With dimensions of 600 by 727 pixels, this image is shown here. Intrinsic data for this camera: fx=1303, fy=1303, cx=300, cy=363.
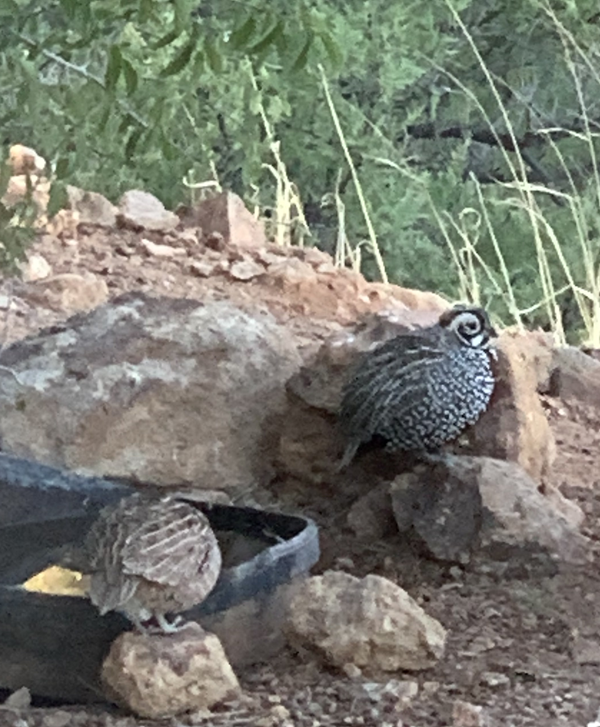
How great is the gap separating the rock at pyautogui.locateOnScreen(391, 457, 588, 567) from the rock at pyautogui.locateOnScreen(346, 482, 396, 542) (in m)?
0.08

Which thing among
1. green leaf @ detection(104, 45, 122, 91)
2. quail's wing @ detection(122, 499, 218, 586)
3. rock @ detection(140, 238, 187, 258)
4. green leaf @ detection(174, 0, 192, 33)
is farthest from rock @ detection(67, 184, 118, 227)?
green leaf @ detection(174, 0, 192, 33)

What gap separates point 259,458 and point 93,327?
47 cm

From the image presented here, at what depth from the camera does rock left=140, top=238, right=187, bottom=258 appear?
434 cm

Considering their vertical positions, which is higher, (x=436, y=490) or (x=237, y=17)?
(x=237, y=17)

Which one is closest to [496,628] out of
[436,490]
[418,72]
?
[436,490]

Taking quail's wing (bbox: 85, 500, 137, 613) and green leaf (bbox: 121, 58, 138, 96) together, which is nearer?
green leaf (bbox: 121, 58, 138, 96)

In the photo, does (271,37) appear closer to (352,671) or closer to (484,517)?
(352,671)

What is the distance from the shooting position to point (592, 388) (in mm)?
3504

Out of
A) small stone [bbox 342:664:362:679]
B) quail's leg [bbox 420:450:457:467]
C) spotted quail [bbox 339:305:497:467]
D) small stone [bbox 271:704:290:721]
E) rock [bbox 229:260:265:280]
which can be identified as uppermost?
spotted quail [bbox 339:305:497:467]

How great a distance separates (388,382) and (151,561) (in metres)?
0.82

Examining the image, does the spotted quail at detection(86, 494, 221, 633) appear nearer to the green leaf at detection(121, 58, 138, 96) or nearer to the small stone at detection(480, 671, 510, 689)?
the small stone at detection(480, 671, 510, 689)

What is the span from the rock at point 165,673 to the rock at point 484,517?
652 millimetres

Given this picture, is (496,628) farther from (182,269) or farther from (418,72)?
(418,72)

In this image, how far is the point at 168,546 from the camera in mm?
1882
